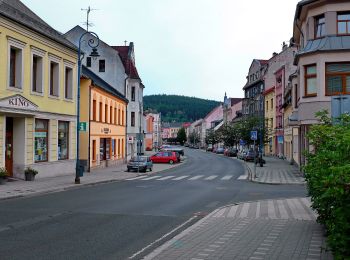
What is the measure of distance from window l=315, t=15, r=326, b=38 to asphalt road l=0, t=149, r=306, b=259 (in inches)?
437

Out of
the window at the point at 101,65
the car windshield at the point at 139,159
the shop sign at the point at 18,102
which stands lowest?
the car windshield at the point at 139,159

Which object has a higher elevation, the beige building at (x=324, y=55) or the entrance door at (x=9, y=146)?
the beige building at (x=324, y=55)

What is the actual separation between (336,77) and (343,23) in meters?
3.01

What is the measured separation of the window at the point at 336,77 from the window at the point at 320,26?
207 centimetres

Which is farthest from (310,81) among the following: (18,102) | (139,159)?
(139,159)

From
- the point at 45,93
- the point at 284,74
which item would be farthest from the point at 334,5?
the point at 284,74

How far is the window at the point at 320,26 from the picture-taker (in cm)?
2733

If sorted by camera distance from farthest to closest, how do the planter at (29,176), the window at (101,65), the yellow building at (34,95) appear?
the window at (101,65) < the planter at (29,176) < the yellow building at (34,95)

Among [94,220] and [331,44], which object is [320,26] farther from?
[94,220]

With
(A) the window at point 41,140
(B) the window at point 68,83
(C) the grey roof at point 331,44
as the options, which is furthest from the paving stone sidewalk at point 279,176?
(B) the window at point 68,83

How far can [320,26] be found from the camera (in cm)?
2767

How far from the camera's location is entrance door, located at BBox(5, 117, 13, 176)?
2523 centimetres

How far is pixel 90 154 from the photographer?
3844cm

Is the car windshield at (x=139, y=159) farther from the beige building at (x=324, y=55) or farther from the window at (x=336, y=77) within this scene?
the window at (x=336, y=77)
